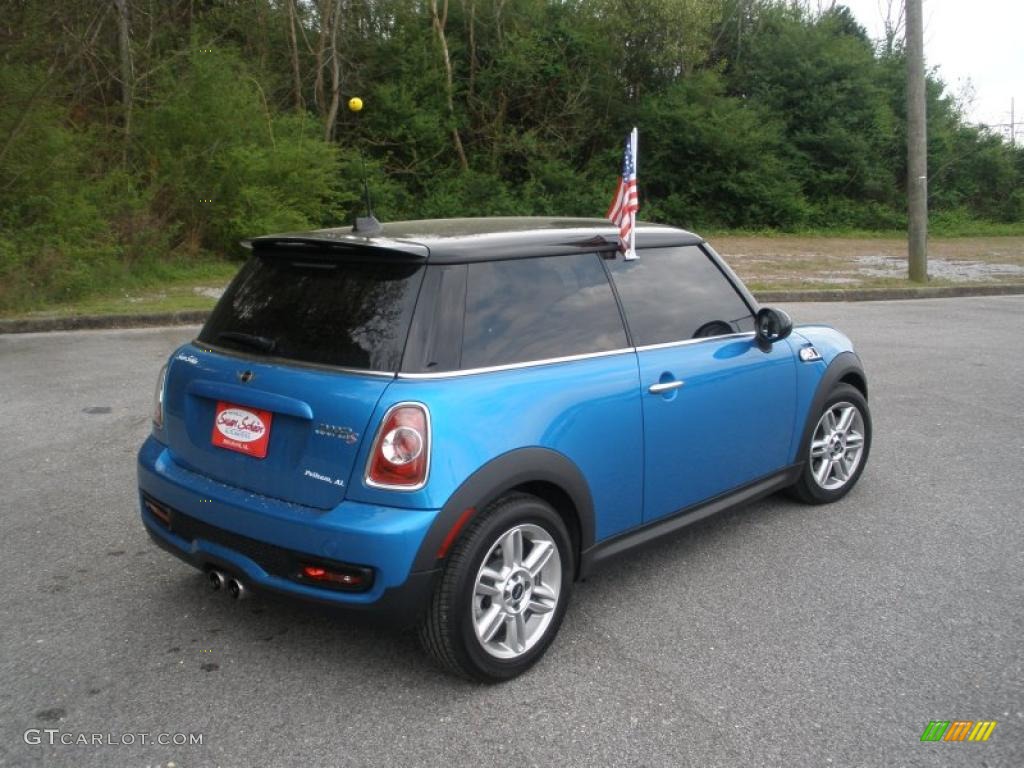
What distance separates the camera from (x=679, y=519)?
411cm

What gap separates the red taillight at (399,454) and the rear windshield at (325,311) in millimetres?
234

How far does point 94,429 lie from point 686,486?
4.56 m

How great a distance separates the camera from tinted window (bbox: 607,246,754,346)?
3.99 metres

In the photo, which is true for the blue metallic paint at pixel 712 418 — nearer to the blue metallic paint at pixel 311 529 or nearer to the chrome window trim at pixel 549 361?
the chrome window trim at pixel 549 361

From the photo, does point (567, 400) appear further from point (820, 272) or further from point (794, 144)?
point (794, 144)

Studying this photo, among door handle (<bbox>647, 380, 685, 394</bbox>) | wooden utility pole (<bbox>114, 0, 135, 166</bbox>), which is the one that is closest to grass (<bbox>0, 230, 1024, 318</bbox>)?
wooden utility pole (<bbox>114, 0, 135, 166</bbox>)

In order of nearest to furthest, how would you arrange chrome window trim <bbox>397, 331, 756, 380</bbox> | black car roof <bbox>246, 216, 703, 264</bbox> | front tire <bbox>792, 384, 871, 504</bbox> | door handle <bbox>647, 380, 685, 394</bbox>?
chrome window trim <bbox>397, 331, 756, 380</bbox> < black car roof <bbox>246, 216, 703, 264</bbox> < door handle <bbox>647, 380, 685, 394</bbox> < front tire <bbox>792, 384, 871, 504</bbox>

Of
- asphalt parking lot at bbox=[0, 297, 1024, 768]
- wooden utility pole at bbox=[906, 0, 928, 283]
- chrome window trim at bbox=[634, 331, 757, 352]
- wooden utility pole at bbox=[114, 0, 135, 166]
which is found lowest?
asphalt parking lot at bbox=[0, 297, 1024, 768]

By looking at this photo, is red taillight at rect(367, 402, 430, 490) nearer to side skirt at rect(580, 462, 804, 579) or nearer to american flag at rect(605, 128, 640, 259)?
side skirt at rect(580, 462, 804, 579)

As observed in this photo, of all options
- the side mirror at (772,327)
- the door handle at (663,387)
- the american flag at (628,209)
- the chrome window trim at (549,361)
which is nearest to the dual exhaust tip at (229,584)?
the chrome window trim at (549,361)

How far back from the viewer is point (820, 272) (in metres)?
19.1

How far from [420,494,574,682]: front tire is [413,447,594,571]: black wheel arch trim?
91mm

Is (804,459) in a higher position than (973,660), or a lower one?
higher

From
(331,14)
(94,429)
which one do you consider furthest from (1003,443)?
(331,14)
